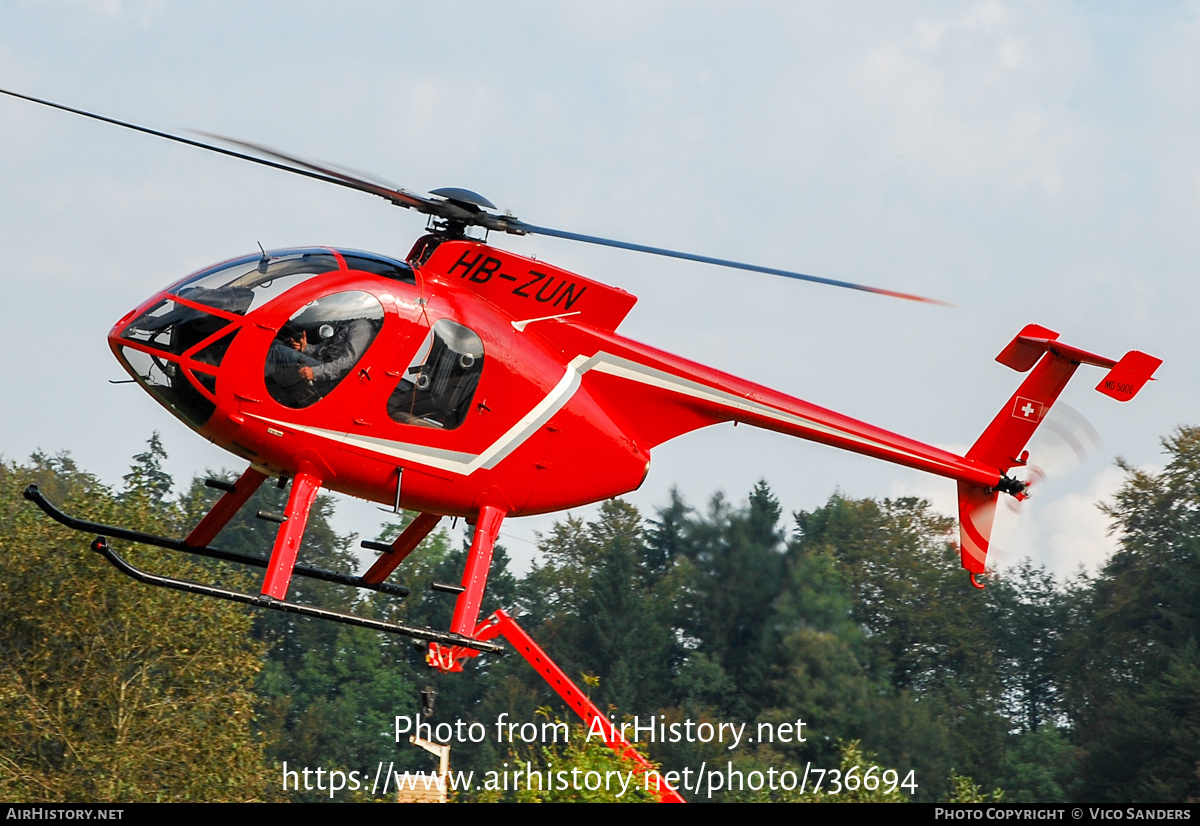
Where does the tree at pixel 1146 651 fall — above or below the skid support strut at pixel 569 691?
above

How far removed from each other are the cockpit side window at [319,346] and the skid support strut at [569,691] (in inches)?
280

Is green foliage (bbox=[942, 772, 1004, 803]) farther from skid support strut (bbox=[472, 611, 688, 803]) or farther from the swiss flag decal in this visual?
the swiss flag decal

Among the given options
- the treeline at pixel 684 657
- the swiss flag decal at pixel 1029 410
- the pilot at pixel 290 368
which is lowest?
the pilot at pixel 290 368

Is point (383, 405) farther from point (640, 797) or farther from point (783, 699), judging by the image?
point (783, 699)

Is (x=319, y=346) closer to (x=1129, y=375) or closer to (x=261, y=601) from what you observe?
(x=261, y=601)

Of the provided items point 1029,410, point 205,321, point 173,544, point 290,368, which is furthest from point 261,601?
point 1029,410

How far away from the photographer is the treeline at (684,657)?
81.6 ft

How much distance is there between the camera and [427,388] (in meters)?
11.4

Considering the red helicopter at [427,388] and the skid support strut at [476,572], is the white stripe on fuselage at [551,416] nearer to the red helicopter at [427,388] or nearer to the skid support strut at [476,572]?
the red helicopter at [427,388]

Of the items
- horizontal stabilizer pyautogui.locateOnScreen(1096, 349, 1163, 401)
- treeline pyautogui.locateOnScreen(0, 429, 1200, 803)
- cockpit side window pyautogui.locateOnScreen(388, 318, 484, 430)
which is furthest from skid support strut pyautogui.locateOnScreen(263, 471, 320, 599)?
treeline pyautogui.locateOnScreen(0, 429, 1200, 803)

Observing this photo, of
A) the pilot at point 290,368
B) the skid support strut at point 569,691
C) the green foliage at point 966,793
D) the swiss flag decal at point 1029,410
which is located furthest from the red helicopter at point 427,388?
the green foliage at point 966,793

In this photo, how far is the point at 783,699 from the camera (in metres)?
29.9

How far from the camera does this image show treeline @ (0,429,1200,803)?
979 inches

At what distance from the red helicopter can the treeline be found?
11948mm
